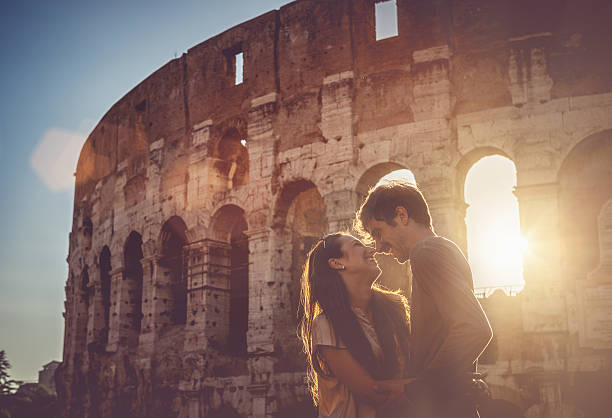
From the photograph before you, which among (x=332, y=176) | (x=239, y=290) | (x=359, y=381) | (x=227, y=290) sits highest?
(x=332, y=176)

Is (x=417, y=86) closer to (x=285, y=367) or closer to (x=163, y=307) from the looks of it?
(x=285, y=367)

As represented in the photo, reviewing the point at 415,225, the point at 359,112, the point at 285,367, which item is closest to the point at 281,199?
the point at 359,112

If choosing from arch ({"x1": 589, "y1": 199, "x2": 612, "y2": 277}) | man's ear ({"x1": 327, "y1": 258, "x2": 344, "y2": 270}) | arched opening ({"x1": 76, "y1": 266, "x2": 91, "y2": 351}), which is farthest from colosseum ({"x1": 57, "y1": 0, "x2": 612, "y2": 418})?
man's ear ({"x1": 327, "y1": 258, "x2": 344, "y2": 270})

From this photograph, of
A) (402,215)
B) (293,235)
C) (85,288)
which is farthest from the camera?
(85,288)

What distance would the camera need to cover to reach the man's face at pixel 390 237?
9.79 feet

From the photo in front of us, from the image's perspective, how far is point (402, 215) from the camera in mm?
2984

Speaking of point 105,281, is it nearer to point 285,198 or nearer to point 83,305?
point 83,305

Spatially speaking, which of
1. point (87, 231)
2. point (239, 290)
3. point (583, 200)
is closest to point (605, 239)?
point (583, 200)

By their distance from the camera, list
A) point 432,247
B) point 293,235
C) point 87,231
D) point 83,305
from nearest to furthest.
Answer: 1. point 432,247
2. point 293,235
3. point 83,305
4. point 87,231

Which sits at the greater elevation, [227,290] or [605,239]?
[605,239]

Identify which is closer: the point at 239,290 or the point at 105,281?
the point at 239,290

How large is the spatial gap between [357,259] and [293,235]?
9.37 meters

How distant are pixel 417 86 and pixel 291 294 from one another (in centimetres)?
438

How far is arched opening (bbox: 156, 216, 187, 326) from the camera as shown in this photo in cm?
1409
